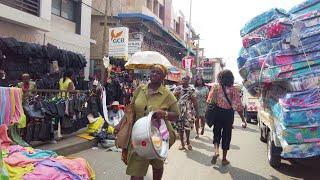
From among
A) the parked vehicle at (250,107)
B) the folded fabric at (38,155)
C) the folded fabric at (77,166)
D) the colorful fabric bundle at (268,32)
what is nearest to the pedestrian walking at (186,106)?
the colorful fabric bundle at (268,32)

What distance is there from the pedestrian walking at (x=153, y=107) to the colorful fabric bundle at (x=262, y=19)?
280 cm

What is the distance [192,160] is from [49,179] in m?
4.35

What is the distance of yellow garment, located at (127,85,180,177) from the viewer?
15.1 ft

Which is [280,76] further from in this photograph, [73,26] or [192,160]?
[73,26]

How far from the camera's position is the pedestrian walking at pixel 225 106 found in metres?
7.86

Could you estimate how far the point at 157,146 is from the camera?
4.28m

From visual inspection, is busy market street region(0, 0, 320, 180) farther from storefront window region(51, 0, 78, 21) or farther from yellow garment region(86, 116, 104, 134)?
storefront window region(51, 0, 78, 21)

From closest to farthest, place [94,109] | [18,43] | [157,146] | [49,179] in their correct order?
1. [157,146]
2. [49,179]
3. [94,109]
4. [18,43]

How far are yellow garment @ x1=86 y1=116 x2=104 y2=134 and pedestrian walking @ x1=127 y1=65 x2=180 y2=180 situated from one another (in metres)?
6.09

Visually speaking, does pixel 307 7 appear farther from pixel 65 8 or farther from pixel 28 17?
pixel 65 8

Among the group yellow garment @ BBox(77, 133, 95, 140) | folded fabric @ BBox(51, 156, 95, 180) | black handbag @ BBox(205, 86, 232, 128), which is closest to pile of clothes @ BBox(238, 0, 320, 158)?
black handbag @ BBox(205, 86, 232, 128)

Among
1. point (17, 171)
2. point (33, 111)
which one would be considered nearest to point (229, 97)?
point (33, 111)

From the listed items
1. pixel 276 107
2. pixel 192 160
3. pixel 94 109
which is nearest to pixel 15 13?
pixel 94 109

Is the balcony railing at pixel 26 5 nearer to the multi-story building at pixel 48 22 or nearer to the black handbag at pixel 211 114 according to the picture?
the multi-story building at pixel 48 22
